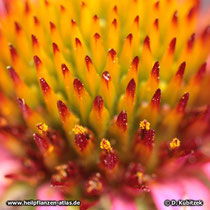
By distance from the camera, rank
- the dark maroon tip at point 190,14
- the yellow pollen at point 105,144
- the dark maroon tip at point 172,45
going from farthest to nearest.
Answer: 1. the dark maroon tip at point 190,14
2. the dark maroon tip at point 172,45
3. the yellow pollen at point 105,144

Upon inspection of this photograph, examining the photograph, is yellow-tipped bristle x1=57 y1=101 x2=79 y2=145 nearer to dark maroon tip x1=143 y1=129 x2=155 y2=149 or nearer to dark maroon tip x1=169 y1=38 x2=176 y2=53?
dark maroon tip x1=143 y1=129 x2=155 y2=149

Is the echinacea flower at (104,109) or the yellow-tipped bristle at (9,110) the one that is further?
the yellow-tipped bristle at (9,110)

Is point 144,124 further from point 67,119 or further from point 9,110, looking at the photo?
point 9,110

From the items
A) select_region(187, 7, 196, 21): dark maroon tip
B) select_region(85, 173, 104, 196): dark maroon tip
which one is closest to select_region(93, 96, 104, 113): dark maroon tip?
select_region(85, 173, 104, 196): dark maroon tip

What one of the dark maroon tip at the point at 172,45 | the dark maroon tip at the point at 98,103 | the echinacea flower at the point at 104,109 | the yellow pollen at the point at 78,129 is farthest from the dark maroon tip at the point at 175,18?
the yellow pollen at the point at 78,129

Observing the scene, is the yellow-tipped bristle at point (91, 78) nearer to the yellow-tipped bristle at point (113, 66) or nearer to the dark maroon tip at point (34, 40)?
the yellow-tipped bristle at point (113, 66)

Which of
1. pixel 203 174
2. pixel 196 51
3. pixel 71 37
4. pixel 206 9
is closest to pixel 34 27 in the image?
pixel 71 37

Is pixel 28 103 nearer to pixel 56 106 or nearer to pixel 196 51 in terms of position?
pixel 56 106
